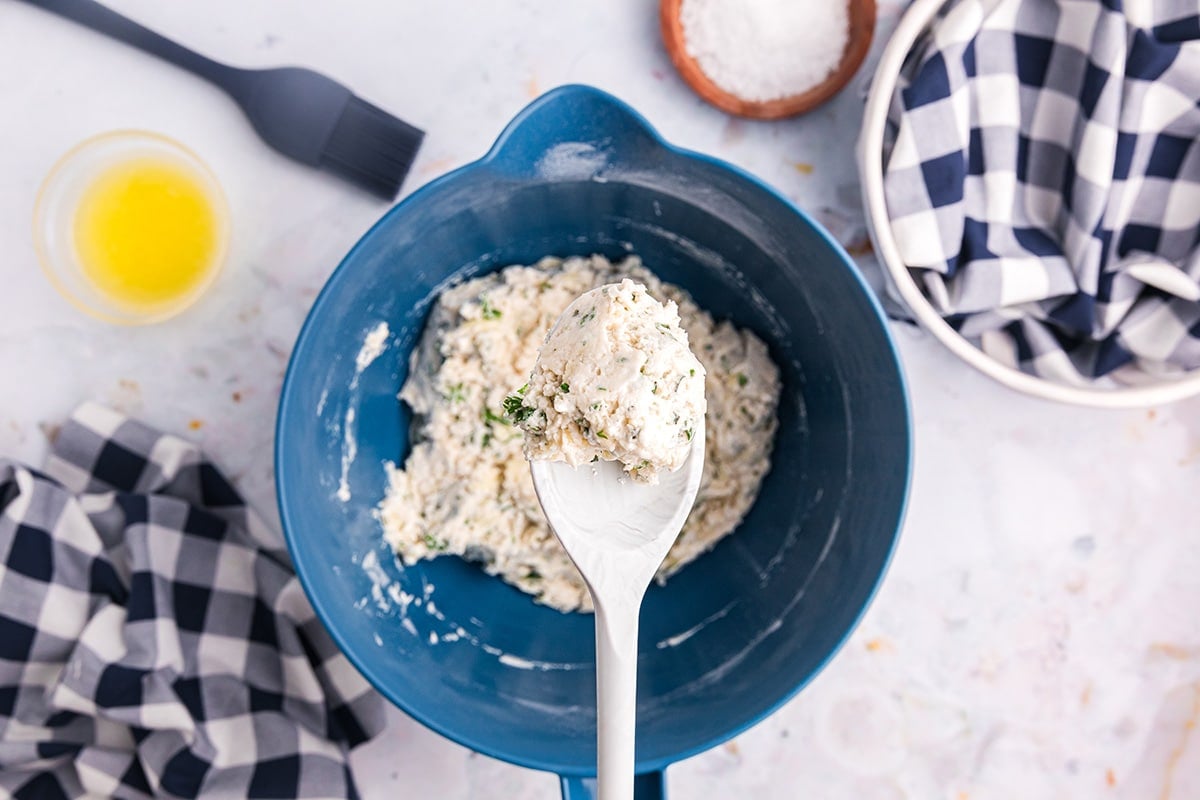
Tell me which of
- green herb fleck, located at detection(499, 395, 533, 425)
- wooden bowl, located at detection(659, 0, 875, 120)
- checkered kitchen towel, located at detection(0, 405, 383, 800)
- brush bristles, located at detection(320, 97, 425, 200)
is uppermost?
wooden bowl, located at detection(659, 0, 875, 120)

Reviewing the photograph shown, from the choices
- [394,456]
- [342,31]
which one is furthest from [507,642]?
[342,31]

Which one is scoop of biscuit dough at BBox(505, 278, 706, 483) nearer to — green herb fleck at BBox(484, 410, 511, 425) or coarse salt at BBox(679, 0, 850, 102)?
green herb fleck at BBox(484, 410, 511, 425)

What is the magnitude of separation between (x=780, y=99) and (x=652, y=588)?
74 centimetres

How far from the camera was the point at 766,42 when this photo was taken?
1.43m

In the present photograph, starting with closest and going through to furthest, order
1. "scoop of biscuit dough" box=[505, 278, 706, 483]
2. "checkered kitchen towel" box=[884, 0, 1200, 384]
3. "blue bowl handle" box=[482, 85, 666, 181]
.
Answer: "scoop of biscuit dough" box=[505, 278, 706, 483]
"blue bowl handle" box=[482, 85, 666, 181]
"checkered kitchen towel" box=[884, 0, 1200, 384]

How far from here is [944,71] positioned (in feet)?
4.39

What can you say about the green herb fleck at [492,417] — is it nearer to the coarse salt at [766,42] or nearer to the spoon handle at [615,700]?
the spoon handle at [615,700]

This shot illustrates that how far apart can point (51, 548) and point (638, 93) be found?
110cm

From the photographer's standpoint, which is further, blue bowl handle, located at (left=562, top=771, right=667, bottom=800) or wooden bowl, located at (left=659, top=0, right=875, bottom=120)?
wooden bowl, located at (left=659, top=0, right=875, bottom=120)

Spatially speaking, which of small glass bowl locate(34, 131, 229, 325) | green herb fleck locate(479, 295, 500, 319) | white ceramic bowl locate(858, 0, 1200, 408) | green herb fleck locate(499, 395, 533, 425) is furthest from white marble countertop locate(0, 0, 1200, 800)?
green herb fleck locate(499, 395, 533, 425)

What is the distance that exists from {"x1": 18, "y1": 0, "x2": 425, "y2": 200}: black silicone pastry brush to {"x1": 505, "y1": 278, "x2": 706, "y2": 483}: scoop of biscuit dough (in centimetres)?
59

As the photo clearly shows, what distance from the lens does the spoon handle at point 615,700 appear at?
1011 millimetres

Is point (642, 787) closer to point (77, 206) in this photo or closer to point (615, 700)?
point (615, 700)

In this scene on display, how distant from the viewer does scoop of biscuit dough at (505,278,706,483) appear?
36.5 inches
